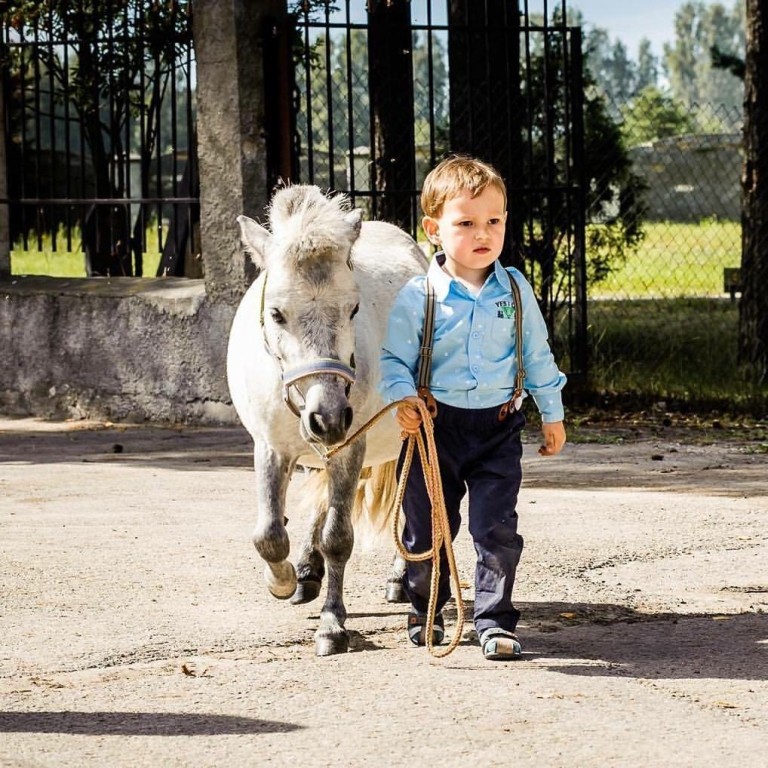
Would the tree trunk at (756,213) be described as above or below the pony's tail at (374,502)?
above

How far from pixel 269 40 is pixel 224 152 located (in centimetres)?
85

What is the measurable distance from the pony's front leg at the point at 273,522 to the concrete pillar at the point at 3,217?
7.42m

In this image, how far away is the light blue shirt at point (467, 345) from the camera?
4.91m

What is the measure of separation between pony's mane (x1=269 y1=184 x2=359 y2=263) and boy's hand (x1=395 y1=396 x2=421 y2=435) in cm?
52

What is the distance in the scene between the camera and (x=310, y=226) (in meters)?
4.72

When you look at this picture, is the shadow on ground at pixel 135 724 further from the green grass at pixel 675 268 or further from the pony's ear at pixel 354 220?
the green grass at pixel 675 268

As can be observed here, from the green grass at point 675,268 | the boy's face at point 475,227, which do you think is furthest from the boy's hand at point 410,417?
the green grass at point 675,268

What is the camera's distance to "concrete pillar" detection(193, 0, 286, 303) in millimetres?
10430

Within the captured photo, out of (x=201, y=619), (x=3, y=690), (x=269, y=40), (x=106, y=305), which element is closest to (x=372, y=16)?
(x=269, y=40)

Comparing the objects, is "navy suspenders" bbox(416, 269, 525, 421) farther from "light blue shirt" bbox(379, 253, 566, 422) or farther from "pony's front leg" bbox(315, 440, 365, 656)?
"pony's front leg" bbox(315, 440, 365, 656)

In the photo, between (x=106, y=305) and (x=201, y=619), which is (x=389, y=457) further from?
(x=106, y=305)

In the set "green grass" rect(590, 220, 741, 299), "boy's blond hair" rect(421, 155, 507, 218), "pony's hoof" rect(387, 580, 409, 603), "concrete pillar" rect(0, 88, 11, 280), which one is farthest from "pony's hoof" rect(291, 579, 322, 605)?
"green grass" rect(590, 220, 741, 299)

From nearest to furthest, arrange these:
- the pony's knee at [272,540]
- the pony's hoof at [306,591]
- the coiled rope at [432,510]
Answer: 1. the coiled rope at [432,510]
2. the pony's knee at [272,540]
3. the pony's hoof at [306,591]

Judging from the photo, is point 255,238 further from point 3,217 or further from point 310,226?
point 3,217
